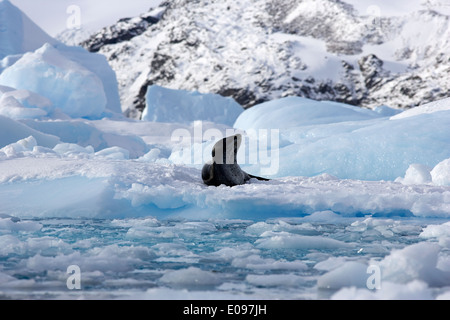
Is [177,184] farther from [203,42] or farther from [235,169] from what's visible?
[203,42]

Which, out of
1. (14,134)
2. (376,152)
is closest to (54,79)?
(14,134)

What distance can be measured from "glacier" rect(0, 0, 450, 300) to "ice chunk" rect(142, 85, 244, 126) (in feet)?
54.2

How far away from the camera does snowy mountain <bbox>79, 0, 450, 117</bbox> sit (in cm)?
7944

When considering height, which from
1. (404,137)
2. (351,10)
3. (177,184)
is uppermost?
(351,10)

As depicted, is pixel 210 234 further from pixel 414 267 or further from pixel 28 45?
pixel 28 45

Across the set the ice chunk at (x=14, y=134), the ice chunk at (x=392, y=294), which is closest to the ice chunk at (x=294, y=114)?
the ice chunk at (x=14, y=134)

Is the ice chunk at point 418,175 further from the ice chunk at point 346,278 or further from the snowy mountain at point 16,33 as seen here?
the snowy mountain at point 16,33

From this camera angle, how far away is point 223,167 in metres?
6.80

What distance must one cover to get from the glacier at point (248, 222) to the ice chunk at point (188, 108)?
54.2 feet

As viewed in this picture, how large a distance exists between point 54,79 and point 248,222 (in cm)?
1808

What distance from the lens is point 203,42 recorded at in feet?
300

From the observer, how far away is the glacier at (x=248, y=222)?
8.96 ft

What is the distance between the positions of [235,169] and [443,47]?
8108 centimetres
